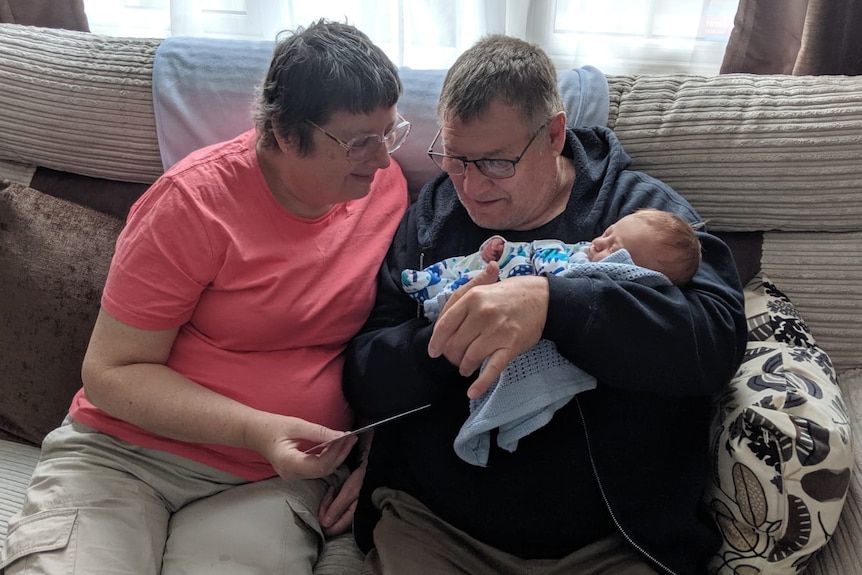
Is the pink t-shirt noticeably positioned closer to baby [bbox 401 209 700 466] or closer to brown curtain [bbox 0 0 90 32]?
baby [bbox 401 209 700 466]

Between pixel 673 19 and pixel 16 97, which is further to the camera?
pixel 673 19

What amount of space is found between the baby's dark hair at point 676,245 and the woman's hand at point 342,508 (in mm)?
733

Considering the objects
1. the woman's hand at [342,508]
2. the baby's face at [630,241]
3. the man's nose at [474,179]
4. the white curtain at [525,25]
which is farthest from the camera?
the white curtain at [525,25]

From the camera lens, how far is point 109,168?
1.79 metres

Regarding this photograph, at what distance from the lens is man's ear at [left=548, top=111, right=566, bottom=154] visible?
4.60 ft

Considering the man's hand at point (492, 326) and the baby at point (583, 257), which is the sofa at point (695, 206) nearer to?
the baby at point (583, 257)

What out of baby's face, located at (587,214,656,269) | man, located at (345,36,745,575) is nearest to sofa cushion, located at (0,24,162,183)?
man, located at (345,36,745,575)

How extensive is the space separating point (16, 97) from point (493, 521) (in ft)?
4.92

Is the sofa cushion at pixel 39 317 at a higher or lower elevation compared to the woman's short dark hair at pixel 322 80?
lower

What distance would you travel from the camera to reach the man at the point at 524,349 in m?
1.20

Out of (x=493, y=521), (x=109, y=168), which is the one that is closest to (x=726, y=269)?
(x=493, y=521)

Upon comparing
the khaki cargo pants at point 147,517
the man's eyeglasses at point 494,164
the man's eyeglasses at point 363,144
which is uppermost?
the man's eyeglasses at point 363,144

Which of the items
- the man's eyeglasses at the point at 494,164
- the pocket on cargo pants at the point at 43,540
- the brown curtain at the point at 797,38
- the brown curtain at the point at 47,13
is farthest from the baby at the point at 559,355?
the brown curtain at the point at 47,13

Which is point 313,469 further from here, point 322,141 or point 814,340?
point 814,340
